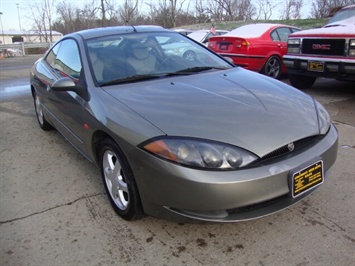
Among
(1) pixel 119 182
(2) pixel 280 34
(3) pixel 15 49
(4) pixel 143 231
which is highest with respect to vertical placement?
(2) pixel 280 34

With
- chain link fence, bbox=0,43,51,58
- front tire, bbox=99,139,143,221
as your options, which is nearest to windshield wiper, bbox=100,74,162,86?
front tire, bbox=99,139,143,221

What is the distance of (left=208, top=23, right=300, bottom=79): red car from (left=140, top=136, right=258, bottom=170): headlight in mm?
6070

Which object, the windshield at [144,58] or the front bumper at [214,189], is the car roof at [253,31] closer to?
the windshield at [144,58]

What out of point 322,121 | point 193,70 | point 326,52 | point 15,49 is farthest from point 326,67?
point 15,49

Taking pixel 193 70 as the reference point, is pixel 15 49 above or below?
below

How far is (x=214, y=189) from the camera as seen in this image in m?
1.97

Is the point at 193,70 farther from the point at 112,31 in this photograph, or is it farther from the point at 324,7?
the point at 324,7

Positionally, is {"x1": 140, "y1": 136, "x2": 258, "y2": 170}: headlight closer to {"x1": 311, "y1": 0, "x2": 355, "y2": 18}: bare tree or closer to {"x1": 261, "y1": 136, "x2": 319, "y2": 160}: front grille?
{"x1": 261, "y1": 136, "x2": 319, "y2": 160}: front grille

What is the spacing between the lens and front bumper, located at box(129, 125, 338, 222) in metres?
1.99

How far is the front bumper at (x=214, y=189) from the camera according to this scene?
6.52 feet

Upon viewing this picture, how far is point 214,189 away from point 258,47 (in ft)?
21.0

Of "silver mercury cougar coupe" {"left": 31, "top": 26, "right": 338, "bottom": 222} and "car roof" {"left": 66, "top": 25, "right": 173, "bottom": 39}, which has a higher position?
"car roof" {"left": 66, "top": 25, "right": 173, "bottom": 39}

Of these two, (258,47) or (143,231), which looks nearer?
(143,231)

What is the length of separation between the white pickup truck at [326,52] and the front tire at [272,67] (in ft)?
3.59
